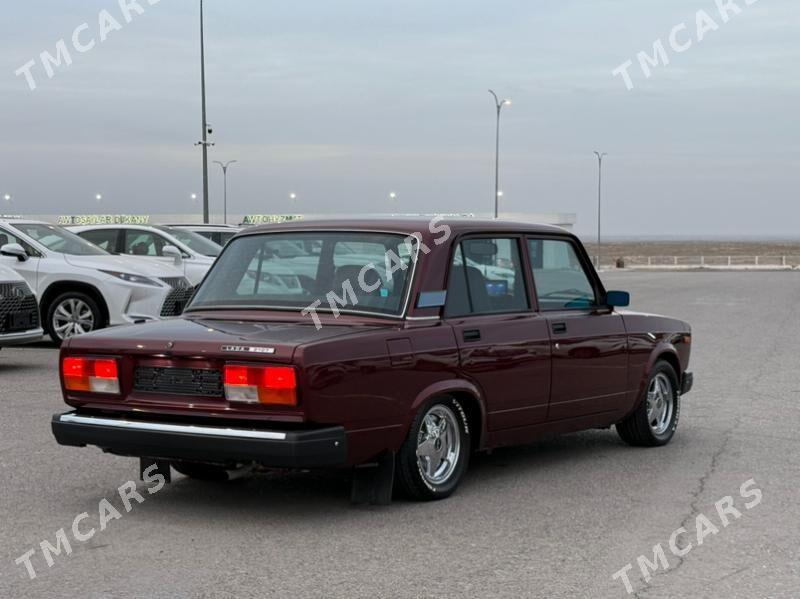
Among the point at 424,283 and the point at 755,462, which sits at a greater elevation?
the point at 424,283

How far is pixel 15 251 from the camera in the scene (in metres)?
16.1

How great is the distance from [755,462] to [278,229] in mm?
3463

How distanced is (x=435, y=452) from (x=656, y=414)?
8.65 ft

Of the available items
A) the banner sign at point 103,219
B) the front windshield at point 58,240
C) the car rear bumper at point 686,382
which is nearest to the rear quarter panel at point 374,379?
the car rear bumper at point 686,382

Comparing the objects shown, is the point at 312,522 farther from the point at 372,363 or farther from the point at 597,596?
the point at 597,596

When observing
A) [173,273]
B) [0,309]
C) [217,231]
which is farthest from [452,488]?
[217,231]

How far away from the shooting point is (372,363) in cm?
657

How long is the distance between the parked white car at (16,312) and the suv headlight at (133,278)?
8.21ft

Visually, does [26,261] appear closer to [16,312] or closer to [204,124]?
[16,312]

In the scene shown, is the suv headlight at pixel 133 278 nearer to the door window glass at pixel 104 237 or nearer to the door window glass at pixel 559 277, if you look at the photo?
the door window glass at pixel 104 237

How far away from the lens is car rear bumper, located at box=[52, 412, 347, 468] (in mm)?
6219

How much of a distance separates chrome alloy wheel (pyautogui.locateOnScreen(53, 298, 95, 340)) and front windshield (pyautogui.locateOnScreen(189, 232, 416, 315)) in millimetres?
8973

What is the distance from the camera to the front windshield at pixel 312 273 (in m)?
7.12

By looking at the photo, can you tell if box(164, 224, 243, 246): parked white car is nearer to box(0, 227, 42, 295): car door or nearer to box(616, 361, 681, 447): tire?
box(0, 227, 42, 295): car door
